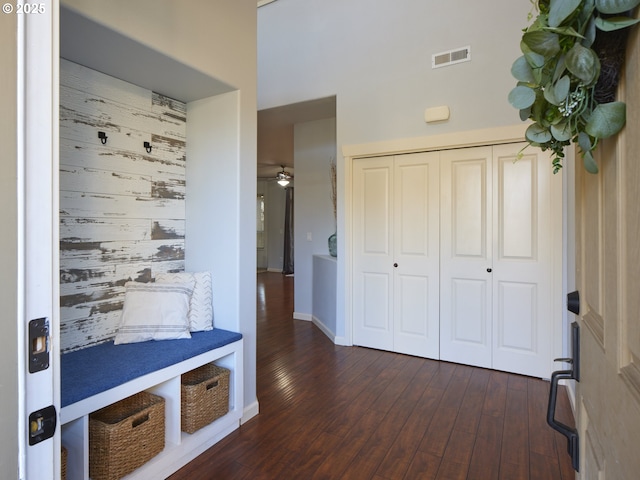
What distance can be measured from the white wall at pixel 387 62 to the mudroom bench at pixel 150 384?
2.00 meters

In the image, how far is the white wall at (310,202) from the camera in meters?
4.96

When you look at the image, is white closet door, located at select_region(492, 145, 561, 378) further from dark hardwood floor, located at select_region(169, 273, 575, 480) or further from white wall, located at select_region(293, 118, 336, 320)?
white wall, located at select_region(293, 118, 336, 320)

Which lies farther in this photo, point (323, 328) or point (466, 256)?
point (323, 328)

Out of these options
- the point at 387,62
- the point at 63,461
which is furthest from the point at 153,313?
the point at 387,62

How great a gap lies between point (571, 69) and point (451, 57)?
129 inches

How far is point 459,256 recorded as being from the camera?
11.1 feet

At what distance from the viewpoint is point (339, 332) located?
13.0 ft

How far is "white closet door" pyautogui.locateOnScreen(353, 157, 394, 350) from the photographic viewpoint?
371 centimetres

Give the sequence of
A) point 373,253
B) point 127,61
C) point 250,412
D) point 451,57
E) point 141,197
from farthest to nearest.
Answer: point 373,253 < point 451,57 < point 250,412 < point 141,197 < point 127,61

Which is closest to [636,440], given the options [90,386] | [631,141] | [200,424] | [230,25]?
[631,141]

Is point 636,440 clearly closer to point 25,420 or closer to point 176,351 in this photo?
point 25,420

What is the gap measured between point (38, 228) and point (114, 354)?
1418 mm

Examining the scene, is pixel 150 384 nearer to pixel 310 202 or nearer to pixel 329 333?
pixel 329 333

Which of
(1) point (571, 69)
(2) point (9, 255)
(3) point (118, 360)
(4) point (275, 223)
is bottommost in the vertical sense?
(3) point (118, 360)
